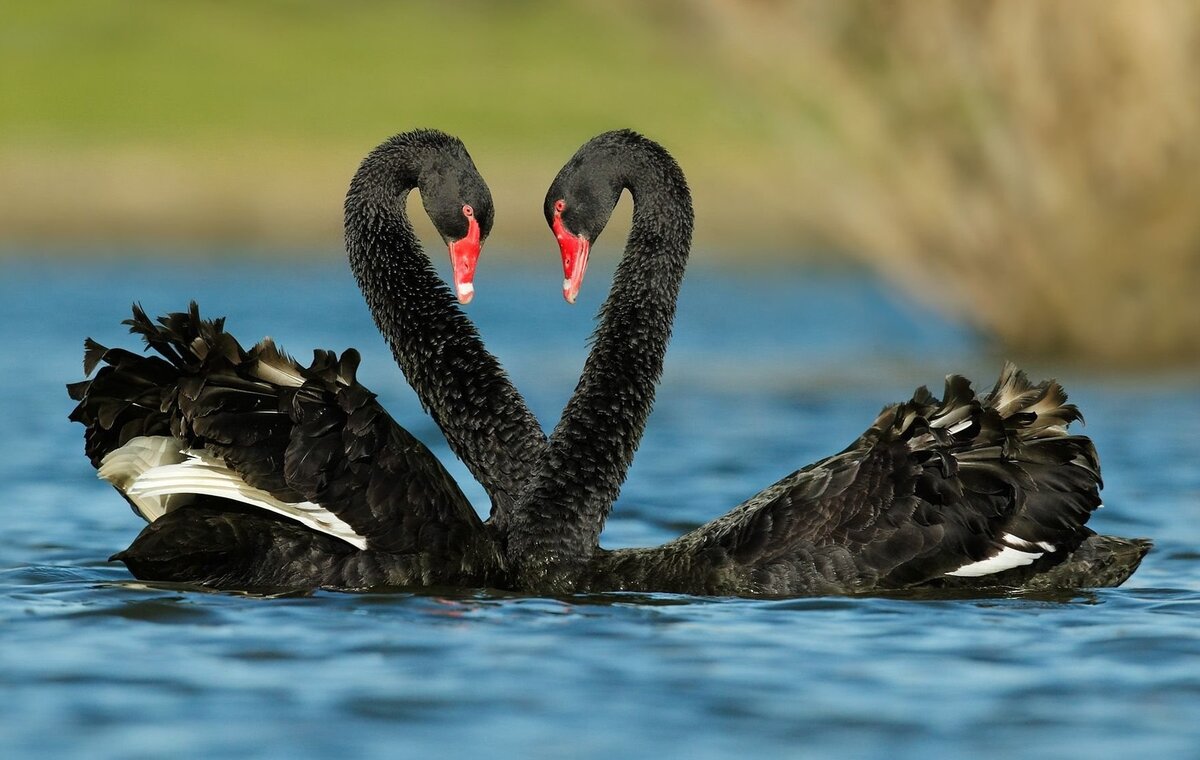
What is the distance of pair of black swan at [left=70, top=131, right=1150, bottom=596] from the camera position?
19.4ft

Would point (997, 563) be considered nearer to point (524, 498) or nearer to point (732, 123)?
point (524, 498)

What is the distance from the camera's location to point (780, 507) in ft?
20.0

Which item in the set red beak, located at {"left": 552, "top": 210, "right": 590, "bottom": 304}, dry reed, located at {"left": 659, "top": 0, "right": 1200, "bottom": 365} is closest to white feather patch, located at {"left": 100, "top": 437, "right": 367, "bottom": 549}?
red beak, located at {"left": 552, "top": 210, "right": 590, "bottom": 304}

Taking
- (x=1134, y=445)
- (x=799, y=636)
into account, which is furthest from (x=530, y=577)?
(x=1134, y=445)

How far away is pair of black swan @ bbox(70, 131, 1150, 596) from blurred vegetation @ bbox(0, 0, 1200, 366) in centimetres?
670

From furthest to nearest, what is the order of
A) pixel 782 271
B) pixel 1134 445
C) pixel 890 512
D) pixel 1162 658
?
pixel 782 271, pixel 1134 445, pixel 890 512, pixel 1162 658

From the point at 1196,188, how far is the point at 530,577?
760 centimetres

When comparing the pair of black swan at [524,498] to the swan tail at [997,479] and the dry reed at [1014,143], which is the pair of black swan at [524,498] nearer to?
the swan tail at [997,479]

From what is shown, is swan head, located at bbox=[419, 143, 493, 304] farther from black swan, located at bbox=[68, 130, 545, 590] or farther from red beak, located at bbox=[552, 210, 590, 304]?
black swan, located at bbox=[68, 130, 545, 590]

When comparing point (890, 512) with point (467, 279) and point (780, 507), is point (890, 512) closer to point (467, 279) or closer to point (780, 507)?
point (780, 507)

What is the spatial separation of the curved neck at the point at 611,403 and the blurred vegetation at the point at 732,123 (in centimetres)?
612

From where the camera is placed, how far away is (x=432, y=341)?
22.4 ft

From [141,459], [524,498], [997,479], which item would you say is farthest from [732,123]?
[141,459]

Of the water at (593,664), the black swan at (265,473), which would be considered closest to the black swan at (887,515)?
the water at (593,664)
